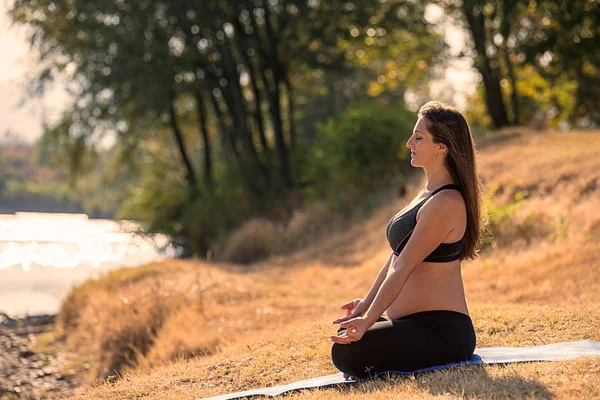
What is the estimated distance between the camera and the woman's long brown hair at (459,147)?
548 centimetres

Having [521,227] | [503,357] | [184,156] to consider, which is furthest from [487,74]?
[503,357]

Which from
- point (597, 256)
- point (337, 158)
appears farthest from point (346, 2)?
point (597, 256)

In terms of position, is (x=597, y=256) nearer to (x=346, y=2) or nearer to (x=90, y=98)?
(x=346, y=2)

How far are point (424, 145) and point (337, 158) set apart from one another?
19.2 metres

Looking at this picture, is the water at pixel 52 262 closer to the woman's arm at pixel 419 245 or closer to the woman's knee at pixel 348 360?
the woman's knee at pixel 348 360

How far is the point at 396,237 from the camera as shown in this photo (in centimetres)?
562

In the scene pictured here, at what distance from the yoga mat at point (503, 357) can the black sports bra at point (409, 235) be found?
776mm

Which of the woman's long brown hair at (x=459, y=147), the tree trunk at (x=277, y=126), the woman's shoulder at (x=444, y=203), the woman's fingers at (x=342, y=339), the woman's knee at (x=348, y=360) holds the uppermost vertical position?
the tree trunk at (x=277, y=126)

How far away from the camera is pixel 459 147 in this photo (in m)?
5.52

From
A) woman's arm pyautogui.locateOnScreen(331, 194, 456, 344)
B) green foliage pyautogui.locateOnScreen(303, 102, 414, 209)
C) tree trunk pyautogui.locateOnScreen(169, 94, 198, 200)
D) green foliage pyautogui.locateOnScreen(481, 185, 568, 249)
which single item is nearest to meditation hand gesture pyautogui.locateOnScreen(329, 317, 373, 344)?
woman's arm pyautogui.locateOnScreen(331, 194, 456, 344)

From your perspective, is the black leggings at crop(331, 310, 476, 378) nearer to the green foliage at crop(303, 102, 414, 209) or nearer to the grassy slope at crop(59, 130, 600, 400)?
the grassy slope at crop(59, 130, 600, 400)

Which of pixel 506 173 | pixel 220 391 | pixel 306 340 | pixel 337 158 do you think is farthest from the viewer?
pixel 337 158

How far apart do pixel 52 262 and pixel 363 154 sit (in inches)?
656

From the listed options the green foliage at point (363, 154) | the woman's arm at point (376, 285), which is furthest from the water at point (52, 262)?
the woman's arm at point (376, 285)
